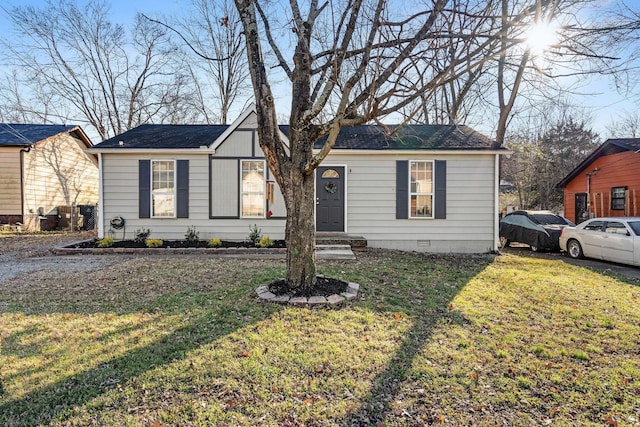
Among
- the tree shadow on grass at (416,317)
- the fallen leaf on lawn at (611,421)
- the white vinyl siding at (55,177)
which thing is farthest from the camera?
the white vinyl siding at (55,177)

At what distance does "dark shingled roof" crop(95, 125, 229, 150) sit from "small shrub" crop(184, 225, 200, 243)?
2.35 m

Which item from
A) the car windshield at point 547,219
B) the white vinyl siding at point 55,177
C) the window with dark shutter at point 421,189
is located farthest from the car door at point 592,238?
the white vinyl siding at point 55,177

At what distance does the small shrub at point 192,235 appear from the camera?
9.56m

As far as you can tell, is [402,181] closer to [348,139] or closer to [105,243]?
[348,139]

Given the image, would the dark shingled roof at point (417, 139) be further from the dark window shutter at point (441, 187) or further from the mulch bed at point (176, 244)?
the mulch bed at point (176, 244)

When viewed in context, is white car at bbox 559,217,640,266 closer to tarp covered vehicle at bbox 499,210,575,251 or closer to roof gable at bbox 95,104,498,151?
tarp covered vehicle at bbox 499,210,575,251

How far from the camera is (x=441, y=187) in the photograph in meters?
9.70

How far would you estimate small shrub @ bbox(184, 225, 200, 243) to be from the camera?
956 centimetres

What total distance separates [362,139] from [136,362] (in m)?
8.82

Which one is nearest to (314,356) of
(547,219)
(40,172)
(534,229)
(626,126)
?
(534,229)

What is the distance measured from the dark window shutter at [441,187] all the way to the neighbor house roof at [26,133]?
1592cm

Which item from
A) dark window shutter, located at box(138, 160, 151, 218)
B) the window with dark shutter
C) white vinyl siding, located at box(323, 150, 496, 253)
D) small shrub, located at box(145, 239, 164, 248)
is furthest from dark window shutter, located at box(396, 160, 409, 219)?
dark window shutter, located at box(138, 160, 151, 218)

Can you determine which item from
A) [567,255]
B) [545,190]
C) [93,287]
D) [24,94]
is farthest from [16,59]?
[545,190]

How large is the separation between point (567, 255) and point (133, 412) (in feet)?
39.1
